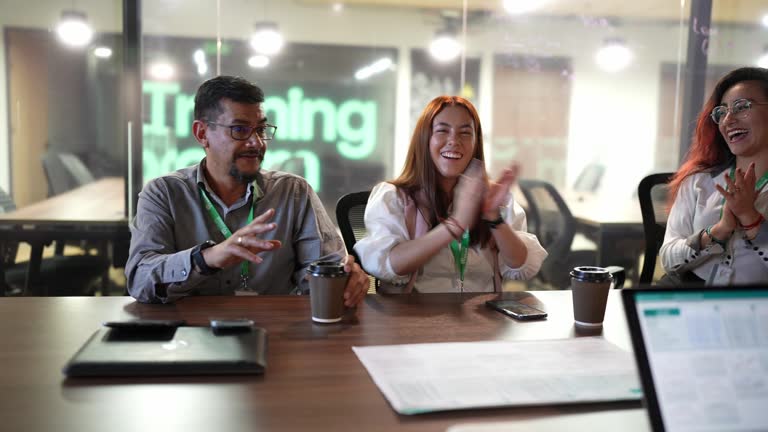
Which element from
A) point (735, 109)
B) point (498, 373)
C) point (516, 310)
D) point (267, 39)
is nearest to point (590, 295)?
point (516, 310)

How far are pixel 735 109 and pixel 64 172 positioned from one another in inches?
141

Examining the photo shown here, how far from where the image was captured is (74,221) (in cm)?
379

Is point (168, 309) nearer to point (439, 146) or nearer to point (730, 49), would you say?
point (439, 146)

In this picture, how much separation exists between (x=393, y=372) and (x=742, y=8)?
4637mm

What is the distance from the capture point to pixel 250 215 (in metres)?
2.13

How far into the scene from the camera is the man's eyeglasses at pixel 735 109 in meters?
2.31

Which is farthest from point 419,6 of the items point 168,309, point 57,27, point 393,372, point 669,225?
point 393,372

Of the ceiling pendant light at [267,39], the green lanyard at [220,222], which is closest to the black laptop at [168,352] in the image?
the green lanyard at [220,222]

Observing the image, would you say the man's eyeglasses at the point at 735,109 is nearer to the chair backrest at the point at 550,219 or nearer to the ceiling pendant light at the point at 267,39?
the chair backrest at the point at 550,219

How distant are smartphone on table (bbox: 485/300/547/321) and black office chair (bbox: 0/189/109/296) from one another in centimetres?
295

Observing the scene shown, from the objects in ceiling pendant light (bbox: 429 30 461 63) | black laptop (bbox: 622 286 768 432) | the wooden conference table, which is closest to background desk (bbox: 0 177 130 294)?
ceiling pendant light (bbox: 429 30 461 63)

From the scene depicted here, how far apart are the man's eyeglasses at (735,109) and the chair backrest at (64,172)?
3.40m

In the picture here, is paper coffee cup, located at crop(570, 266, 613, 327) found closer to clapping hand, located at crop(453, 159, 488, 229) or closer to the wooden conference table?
the wooden conference table

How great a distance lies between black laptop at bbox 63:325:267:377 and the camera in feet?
3.70
